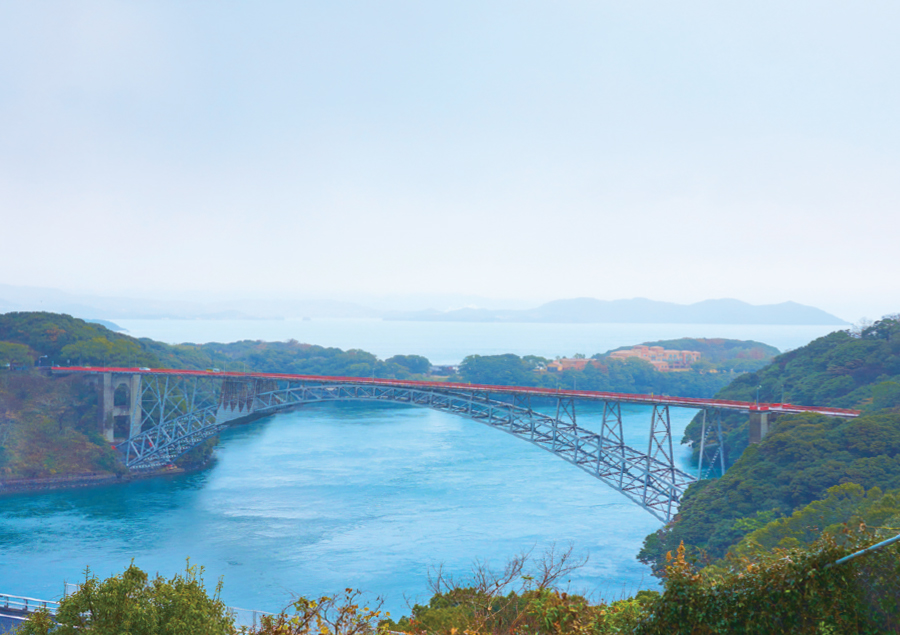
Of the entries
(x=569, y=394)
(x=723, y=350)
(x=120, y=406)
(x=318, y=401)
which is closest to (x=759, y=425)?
(x=569, y=394)

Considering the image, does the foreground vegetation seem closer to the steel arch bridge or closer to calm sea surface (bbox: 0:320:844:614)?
calm sea surface (bbox: 0:320:844:614)

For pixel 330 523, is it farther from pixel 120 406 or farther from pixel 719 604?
Answer: pixel 719 604

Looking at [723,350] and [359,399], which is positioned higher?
[723,350]

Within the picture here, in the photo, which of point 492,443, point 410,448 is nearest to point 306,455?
point 410,448

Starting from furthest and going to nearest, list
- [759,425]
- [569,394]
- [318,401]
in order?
1. [318,401]
2. [569,394]
3. [759,425]

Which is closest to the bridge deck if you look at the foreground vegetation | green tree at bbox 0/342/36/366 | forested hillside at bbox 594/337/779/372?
green tree at bbox 0/342/36/366

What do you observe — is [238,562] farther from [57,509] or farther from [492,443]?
[492,443]

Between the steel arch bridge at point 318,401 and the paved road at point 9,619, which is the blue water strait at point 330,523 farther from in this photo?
the paved road at point 9,619
